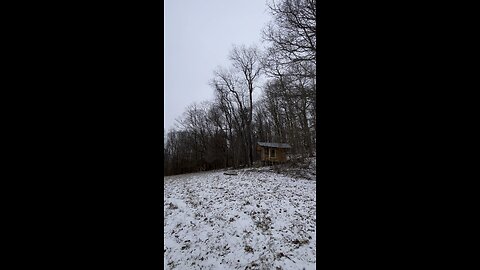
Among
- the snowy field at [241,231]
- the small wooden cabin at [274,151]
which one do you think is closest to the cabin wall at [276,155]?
the small wooden cabin at [274,151]

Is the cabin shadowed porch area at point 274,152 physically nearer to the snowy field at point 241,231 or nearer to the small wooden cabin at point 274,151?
the small wooden cabin at point 274,151

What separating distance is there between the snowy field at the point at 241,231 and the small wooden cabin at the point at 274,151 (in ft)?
29.8

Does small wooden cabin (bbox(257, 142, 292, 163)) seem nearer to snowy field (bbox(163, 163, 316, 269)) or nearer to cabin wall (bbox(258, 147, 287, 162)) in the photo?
cabin wall (bbox(258, 147, 287, 162))

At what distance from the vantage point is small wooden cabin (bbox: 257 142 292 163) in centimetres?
1647

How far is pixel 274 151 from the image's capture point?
677 inches

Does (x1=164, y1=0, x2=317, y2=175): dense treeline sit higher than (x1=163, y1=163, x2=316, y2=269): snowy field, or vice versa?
(x1=164, y1=0, x2=317, y2=175): dense treeline

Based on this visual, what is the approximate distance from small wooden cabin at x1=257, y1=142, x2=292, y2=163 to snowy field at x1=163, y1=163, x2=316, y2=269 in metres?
9.08

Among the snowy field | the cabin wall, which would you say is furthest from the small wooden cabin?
the snowy field

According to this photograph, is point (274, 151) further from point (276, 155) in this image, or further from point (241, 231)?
point (241, 231)

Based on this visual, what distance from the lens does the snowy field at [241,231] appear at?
3438 millimetres
